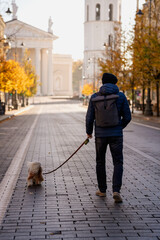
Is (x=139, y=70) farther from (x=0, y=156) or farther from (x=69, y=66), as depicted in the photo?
(x=69, y=66)

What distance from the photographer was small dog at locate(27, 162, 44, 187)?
8102mm

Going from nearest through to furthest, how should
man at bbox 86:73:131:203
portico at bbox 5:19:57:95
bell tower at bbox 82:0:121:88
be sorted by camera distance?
man at bbox 86:73:131:203 < bell tower at bbox 82:0:121:88 < portico at bbox 5:19:57:95

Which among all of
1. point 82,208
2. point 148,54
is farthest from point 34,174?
point 148,54

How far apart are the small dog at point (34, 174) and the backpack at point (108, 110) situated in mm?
1729

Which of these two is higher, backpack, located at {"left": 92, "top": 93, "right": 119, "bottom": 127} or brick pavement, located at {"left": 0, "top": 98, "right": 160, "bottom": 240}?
backpack, located at {"left": 92, "top": 93, "right": 119, "bottom": 127}

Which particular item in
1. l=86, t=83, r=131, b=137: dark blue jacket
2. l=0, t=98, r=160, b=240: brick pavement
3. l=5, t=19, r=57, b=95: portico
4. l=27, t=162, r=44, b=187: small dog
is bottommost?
l=0, t=98, r=160, b=240: brick pavement

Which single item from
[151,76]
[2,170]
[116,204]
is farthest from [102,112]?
[151,76]

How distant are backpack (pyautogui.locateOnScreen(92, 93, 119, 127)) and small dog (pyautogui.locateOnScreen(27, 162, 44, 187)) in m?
1.73

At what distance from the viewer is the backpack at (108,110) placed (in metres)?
6.89

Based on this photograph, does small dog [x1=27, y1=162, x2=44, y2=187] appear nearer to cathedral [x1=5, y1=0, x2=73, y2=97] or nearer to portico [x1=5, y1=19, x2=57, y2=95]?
cathedral [x1=5, y1=0, x2=73, y2=97]

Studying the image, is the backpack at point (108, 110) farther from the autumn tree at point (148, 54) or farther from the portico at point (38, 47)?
the portico at point (38, 47)

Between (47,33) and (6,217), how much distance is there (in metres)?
113

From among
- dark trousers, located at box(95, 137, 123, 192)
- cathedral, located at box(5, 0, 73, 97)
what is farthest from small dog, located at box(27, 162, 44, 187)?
cathedral, located at box(5, 0, 73, 97)

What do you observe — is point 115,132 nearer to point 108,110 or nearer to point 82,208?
point 108,110
